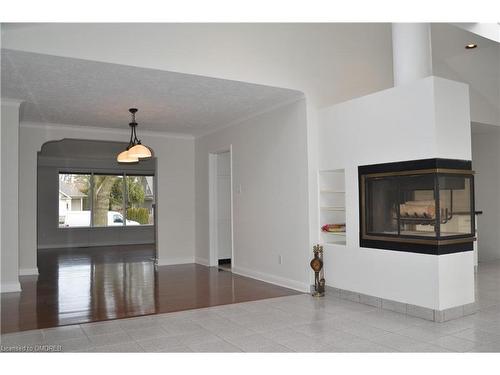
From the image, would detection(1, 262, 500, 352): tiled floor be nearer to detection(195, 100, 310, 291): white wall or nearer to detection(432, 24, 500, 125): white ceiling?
detection(195, 100, 310, 291): white wall

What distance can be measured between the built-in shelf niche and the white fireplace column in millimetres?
1327

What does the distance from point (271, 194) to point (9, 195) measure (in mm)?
3547

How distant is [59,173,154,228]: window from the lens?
12383 millimetres

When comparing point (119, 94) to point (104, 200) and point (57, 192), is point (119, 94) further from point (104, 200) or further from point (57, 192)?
point (104, 200)

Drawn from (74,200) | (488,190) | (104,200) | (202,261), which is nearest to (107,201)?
(104,200)

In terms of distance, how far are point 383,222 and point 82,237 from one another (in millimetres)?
9920

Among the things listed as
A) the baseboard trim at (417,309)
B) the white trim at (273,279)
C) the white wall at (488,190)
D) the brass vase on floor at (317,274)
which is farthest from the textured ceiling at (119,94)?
the white wall at (488,190)

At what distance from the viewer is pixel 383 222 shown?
4.68m

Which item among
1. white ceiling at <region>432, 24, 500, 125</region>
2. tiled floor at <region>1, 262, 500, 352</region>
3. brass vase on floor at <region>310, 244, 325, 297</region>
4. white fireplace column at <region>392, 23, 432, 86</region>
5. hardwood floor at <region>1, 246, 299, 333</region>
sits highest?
white ceiling at <region>432, 24, 500, 125</region>

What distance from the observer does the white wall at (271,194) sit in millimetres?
5703

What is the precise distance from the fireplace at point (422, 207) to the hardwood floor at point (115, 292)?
5.16 ft

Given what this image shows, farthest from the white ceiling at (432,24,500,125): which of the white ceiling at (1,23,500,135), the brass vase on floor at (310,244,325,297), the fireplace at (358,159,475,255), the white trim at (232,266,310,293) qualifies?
the white trim at (232,266,310,293)

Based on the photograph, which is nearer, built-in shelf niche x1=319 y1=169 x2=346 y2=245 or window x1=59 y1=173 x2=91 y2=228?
built-in shelf niche x1=319 y1=169 x2=346 y2=245

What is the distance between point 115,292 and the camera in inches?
225
